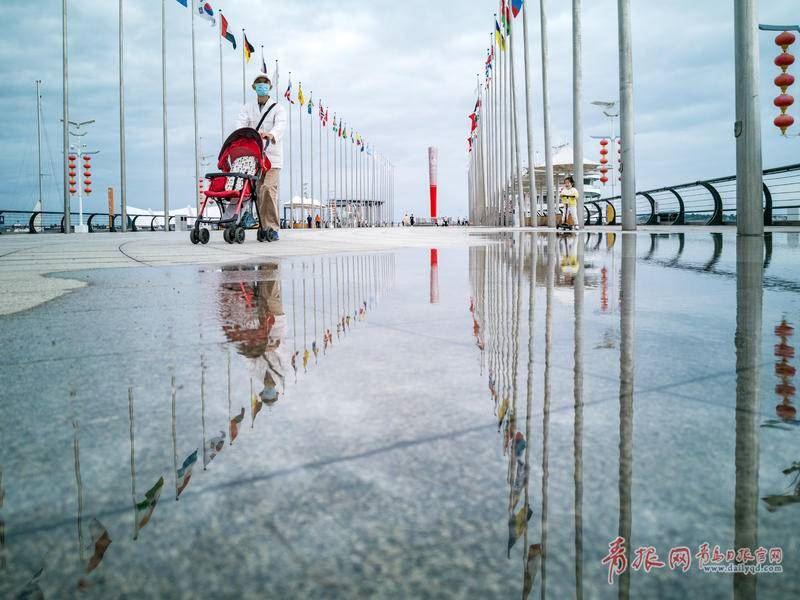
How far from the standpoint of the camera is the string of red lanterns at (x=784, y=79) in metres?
14.7

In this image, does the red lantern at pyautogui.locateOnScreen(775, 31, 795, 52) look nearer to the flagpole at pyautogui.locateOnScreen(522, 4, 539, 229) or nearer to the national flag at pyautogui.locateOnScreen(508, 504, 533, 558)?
the flagpole at pyautogui.locateOnScreen(522, 4, 539, 229)

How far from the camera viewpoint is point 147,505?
812mm

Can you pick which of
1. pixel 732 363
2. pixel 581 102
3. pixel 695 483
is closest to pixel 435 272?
pixel 732 363

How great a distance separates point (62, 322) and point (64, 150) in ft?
79.4

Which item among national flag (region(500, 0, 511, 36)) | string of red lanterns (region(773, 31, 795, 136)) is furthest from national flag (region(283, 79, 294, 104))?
string of red lanterns (region(773, 31, 795, 136))

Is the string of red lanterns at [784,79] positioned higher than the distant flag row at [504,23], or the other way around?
the distant flag row at [504,23]

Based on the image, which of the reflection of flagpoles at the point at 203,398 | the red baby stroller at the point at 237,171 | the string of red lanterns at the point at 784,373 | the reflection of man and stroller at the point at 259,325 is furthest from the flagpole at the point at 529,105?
the reflection of flagpoles at the point at 203,398

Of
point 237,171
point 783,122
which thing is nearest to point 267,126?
point 237,171

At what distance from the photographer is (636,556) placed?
2.31 feet

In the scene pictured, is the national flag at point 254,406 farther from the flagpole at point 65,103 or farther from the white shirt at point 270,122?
the flagpole at point 65,103

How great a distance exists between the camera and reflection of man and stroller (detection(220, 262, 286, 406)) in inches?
58.3

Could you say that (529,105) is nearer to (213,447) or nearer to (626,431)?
(626,431)

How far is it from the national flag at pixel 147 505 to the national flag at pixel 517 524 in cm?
45

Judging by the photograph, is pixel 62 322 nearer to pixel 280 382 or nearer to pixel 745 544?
pixel 280 382
